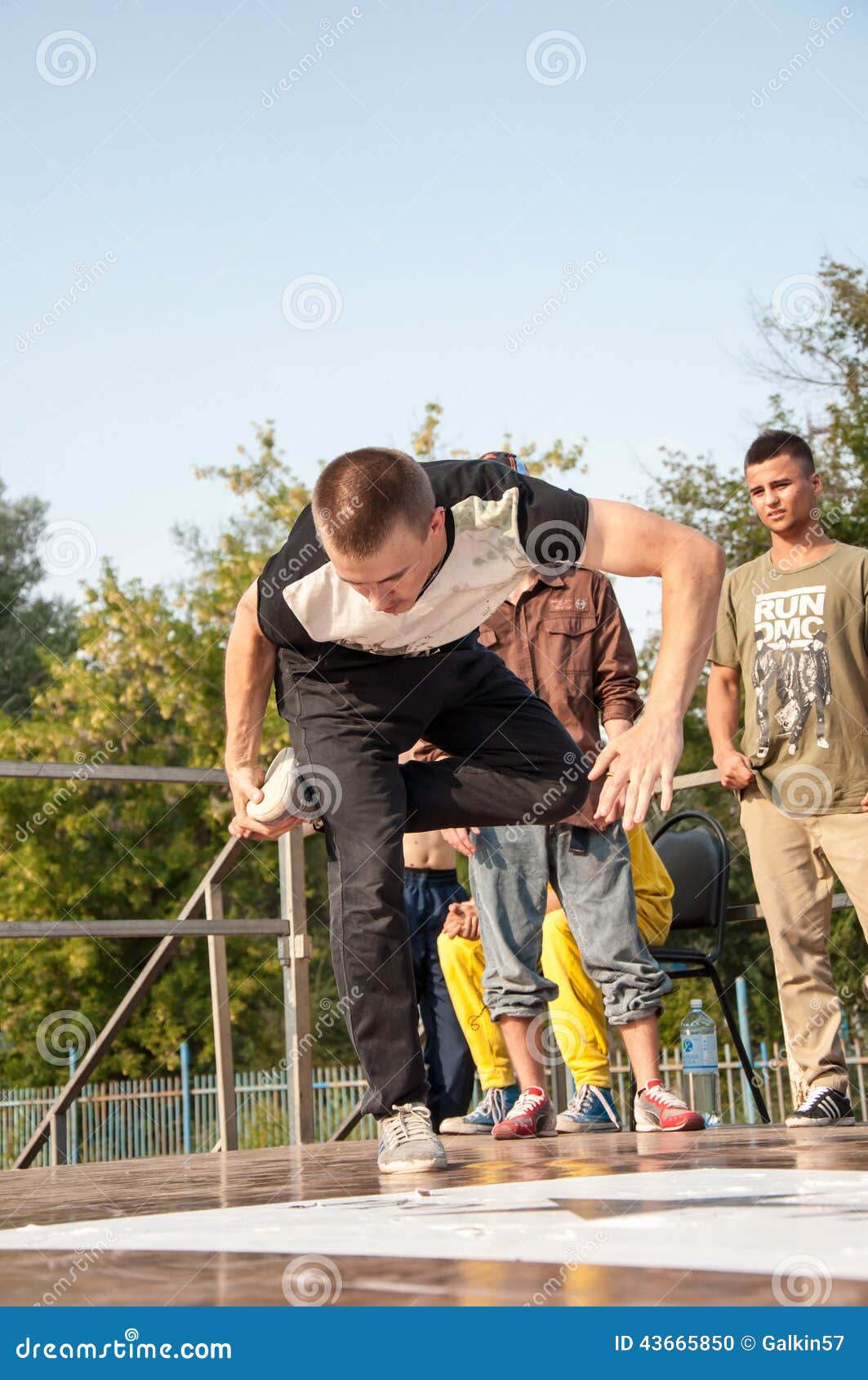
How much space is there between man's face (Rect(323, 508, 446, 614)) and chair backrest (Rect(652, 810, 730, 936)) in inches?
105

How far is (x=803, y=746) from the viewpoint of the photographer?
4.15 m

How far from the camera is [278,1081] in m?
17.2

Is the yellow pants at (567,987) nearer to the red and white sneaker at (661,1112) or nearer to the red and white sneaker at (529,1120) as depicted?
the red and white sneaker at (529,1120)

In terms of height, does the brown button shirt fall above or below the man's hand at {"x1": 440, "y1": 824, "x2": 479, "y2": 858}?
above

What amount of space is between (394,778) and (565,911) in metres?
1.37

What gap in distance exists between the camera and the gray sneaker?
8.69 ft

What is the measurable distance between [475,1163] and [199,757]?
18.2 meters
